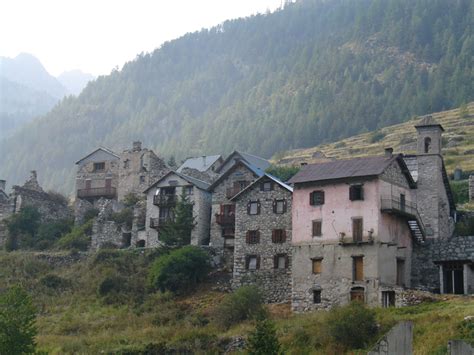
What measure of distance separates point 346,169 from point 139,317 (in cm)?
1724

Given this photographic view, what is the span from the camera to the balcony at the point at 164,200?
244 feet

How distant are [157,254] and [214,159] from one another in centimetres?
2620

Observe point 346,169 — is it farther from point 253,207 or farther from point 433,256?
point 253,207

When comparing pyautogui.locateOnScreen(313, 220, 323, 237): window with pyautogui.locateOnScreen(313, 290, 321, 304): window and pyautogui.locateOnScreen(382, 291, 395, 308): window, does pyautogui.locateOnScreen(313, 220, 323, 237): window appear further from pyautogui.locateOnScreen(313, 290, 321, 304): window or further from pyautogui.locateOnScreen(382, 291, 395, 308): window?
pyautogui.locateOnScreen(382, 291, 395, 308): window

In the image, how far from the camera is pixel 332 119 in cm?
17438

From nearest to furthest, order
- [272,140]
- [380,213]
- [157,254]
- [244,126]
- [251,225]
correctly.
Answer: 1. [380,213]
2. [251,225]
3. [157,254]
4. [272,140]
5. [244,126]

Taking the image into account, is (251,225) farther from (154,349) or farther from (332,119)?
(332,119)

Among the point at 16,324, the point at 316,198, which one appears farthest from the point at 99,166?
the point at 16,324

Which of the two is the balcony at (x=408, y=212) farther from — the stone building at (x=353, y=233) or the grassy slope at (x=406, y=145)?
the grassy slope at (x=406, y=145)

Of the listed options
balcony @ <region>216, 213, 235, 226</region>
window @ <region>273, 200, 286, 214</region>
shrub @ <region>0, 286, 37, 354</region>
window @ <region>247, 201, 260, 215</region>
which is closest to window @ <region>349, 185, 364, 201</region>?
window @ <region>273, 200, 286, 214</region>

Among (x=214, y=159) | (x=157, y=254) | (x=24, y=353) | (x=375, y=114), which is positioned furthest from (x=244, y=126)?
(x=24, y=353)

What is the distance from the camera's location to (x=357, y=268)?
55.0 metres

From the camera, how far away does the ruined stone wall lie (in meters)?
60.2

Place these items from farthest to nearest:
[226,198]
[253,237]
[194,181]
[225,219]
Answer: [194,181], [226,198], [225,219], [253,237]
